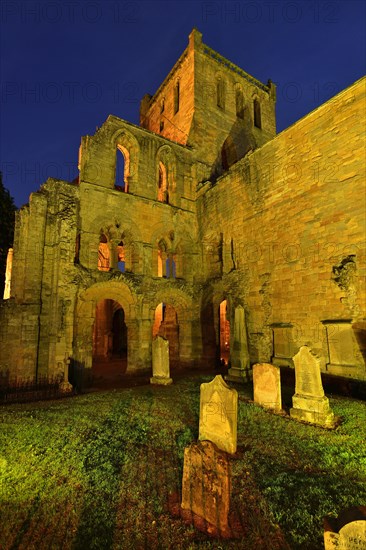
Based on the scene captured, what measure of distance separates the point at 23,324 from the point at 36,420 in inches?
213

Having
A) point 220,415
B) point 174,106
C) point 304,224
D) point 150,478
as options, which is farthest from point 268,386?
point 174,106

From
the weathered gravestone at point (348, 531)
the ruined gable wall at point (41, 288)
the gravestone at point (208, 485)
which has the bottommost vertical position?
the gravestone at point (208, 485)

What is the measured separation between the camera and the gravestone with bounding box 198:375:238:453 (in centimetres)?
434

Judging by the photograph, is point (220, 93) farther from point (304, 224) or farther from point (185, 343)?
point (185, 343)

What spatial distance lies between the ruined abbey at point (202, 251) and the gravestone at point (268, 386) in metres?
3.09

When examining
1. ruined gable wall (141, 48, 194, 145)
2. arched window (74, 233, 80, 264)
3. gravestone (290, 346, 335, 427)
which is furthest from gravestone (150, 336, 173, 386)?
ruined gable wall (141, 48, 194, 145)

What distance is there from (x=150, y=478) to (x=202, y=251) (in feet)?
41.0

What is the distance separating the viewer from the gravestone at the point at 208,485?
2.98 meters

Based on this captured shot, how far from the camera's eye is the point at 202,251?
15547 mm

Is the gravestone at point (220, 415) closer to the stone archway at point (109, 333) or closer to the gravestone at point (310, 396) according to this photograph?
the gravestone at point (310, 396)

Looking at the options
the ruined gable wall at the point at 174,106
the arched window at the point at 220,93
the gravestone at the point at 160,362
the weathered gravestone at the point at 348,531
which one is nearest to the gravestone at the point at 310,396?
the weathered gravestone at the point at 348,531

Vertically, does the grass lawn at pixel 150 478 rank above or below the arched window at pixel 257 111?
below

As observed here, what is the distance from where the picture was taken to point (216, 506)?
301cm

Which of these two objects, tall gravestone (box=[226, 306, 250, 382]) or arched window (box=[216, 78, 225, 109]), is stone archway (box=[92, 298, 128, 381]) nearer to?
tall gravestone (box=[226, 306, 250, 382])
